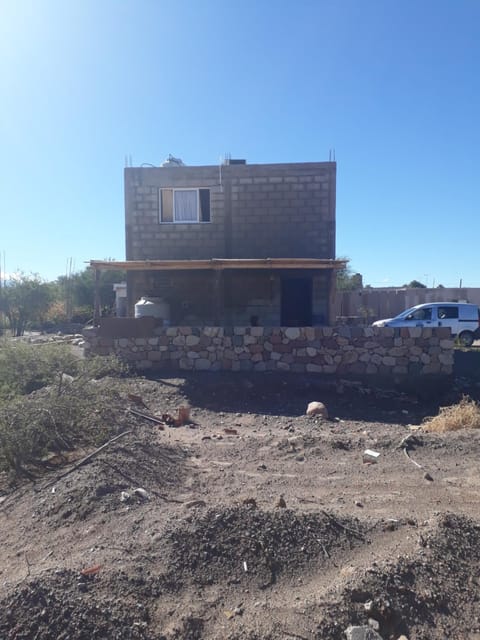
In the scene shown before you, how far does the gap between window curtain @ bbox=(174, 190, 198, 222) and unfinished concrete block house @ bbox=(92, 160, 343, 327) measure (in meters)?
0.03

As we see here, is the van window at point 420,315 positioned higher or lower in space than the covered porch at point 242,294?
lower

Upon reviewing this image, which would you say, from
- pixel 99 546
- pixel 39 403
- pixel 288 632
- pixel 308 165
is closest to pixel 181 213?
pixel 308 165

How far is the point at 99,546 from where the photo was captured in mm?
3871

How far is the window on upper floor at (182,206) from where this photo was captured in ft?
55.2

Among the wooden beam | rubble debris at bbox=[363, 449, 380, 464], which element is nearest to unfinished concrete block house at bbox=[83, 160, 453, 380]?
the wooden beam

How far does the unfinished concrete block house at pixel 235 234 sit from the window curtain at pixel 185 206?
3cm

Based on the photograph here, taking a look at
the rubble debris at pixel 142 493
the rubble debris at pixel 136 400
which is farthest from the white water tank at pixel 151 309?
the rubble debris at pixel 142 493

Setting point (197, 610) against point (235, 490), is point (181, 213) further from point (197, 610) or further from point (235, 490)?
point (197, 610)

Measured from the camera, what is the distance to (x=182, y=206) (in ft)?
55.3

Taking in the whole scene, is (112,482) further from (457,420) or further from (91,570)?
(457,420)

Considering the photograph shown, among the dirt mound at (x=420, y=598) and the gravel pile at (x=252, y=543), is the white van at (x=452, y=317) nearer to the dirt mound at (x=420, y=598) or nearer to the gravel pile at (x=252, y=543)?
the gravel pile at (x=252, y=543)

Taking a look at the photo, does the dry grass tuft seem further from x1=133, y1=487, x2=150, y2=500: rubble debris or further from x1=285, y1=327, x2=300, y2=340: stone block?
x1=133, y1=487, x2=150, y2=500: rubble debris

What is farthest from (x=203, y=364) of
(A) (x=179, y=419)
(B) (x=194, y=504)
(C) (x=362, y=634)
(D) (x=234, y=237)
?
(C) (x=362, y=634)

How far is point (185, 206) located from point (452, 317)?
10657 millimetres
